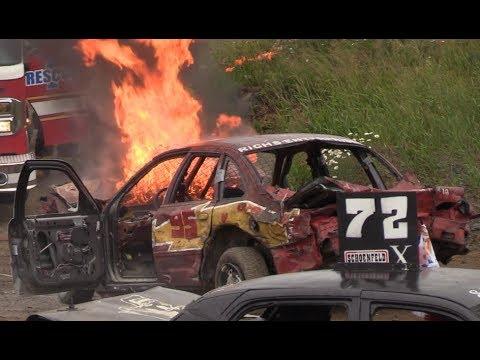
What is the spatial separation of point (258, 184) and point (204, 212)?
1.86ft

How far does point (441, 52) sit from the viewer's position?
15.9 meters

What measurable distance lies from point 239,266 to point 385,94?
6885 mm

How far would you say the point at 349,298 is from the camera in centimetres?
480

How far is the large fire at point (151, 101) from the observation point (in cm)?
1390

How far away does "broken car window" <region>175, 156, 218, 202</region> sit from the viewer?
9773mm

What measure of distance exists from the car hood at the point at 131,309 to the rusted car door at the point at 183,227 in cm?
243

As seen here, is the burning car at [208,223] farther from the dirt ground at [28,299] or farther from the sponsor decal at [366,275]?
the sponsor decal at [366,275]

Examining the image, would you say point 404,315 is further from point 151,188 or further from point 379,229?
point 151,188

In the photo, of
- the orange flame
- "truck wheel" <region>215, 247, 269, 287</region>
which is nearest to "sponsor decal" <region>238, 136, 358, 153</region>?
"truck wheel" <region>215, 247, 269, 287</region>

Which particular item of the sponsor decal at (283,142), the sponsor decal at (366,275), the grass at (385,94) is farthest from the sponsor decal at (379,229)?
the grass at (385,94)

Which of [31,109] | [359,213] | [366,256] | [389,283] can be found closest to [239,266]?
[359,213]
